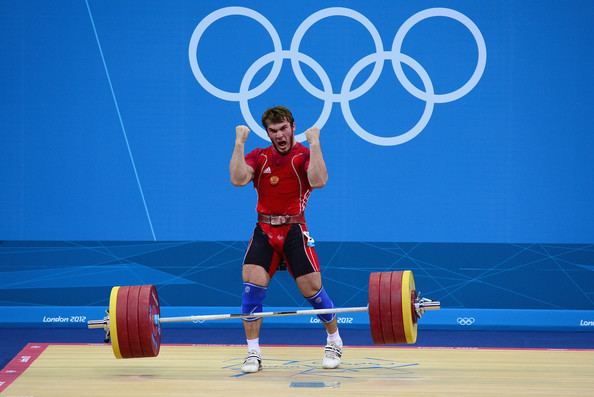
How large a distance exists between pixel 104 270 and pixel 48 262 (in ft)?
1.40

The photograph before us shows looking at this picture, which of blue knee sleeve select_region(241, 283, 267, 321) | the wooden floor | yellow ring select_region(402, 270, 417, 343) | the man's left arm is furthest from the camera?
blue knee sleeve select_region(241, 283, 267, 321)

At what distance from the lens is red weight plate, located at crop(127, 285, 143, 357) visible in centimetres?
519

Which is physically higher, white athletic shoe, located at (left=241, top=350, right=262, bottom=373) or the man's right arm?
the man's right arm

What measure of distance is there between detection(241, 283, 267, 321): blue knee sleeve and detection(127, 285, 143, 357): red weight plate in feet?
1.99

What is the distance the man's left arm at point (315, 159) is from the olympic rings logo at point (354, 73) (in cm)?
206

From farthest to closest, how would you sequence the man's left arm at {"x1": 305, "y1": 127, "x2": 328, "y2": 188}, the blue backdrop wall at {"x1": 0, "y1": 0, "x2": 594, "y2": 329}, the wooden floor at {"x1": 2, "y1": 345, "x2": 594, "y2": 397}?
the blue backdrop wall at {"x1": 0, "y1": 0, "x2": 594, "y2": 329}
the man's left arm at {"x1": 305, "y1": 127, "x2": 328, "y2": 188}
the wooden floor at {"x1": 2, "y1": 345, "x2": 594, "y2": 397}

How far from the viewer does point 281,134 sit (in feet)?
18.0

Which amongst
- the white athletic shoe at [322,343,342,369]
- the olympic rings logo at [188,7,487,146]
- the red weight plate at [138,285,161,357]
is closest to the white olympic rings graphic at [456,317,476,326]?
the olympic rings logo at [188,7,487,146]

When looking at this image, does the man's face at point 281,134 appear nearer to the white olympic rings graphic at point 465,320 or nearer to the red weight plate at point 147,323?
the red weight plate at point 147,323

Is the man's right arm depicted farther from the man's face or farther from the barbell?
the barbell

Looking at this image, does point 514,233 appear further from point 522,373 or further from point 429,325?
point 522,373

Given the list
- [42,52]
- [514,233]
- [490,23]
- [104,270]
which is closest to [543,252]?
[514,233]

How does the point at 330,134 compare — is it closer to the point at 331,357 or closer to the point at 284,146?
the point at 284,146

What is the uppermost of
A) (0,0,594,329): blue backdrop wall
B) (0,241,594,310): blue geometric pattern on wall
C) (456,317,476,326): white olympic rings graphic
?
(0,0,594,329): blue backdrop wall
